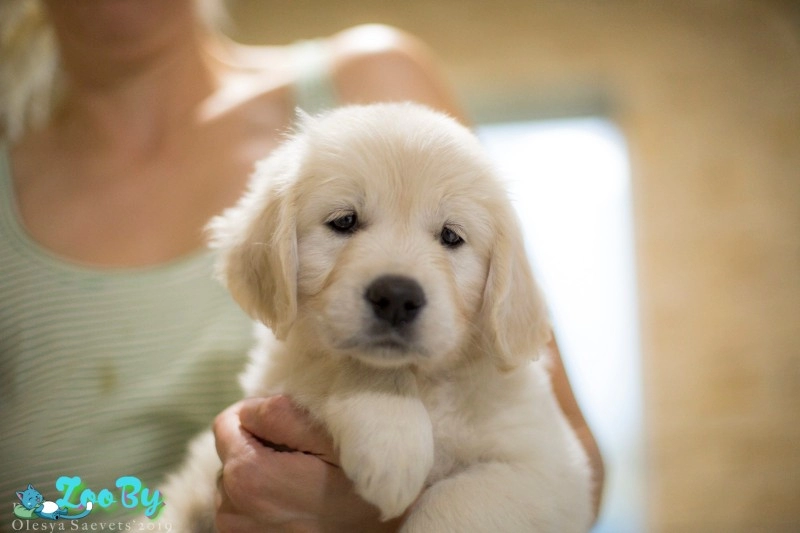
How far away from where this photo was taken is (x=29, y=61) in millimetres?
2479

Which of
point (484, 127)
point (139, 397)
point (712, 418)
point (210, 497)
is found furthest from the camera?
point (484, 127)

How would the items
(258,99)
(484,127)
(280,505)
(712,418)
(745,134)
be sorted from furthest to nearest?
1. (484,127)
2. (745,134)
3. (712,418)
4. (258,99)
5. (280,505)

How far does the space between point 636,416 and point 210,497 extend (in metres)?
4.05

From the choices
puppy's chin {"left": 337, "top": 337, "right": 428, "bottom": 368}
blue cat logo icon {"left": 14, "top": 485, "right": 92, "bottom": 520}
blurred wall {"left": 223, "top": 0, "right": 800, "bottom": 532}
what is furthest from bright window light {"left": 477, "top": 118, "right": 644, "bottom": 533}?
blue cat logo icon {"left": 14, "top": 485, "right": 92, "bottom": 520}

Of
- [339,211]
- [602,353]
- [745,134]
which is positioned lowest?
[602,353]

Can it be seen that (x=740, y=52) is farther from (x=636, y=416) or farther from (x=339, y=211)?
(x=339, y=211)

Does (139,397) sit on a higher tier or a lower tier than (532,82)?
lower

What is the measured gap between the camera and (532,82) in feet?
18.2

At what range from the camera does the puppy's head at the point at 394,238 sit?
1.39 metres

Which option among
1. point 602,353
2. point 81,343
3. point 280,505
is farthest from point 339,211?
point 602,353

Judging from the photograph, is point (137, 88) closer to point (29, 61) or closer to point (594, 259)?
point (29, 61)

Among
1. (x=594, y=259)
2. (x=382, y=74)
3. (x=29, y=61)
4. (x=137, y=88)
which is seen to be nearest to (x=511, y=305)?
(x=382, y=74)

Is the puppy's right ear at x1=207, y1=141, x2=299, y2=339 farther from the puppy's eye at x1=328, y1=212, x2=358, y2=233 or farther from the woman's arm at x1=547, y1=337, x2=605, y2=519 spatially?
the woman's arm at x1=547, y1=337, x2=605, y2=519

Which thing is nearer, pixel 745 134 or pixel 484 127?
pixel 745 134
